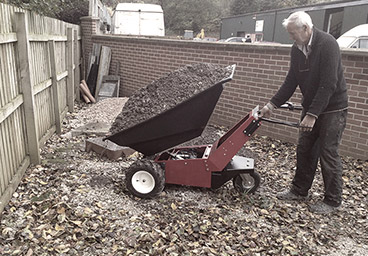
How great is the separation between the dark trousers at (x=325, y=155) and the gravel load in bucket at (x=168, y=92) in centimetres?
119

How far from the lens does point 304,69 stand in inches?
139

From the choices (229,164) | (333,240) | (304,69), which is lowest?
(333,240)

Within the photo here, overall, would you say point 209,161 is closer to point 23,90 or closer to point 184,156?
point 184,156

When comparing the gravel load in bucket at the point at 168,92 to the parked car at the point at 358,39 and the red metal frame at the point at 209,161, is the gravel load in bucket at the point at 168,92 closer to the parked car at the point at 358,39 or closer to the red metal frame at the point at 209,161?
the red metal frame at the point at 209,161

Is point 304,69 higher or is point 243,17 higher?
point 243,17

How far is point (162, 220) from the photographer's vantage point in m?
3.38

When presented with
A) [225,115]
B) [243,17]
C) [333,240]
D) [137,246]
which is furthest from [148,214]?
[243,17]

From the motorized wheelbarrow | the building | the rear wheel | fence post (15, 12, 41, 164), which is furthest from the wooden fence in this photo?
the building

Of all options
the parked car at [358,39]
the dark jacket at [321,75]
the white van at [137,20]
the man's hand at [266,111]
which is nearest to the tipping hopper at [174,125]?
the man's hand at [266,111]

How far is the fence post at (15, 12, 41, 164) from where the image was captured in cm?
375

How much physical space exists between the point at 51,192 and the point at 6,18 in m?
1.94

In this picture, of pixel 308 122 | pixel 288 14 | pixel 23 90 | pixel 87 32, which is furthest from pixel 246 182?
pixel 288 14

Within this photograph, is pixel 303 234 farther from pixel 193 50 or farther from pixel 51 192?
pixel 193 50

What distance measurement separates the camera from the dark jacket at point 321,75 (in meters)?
3.26
